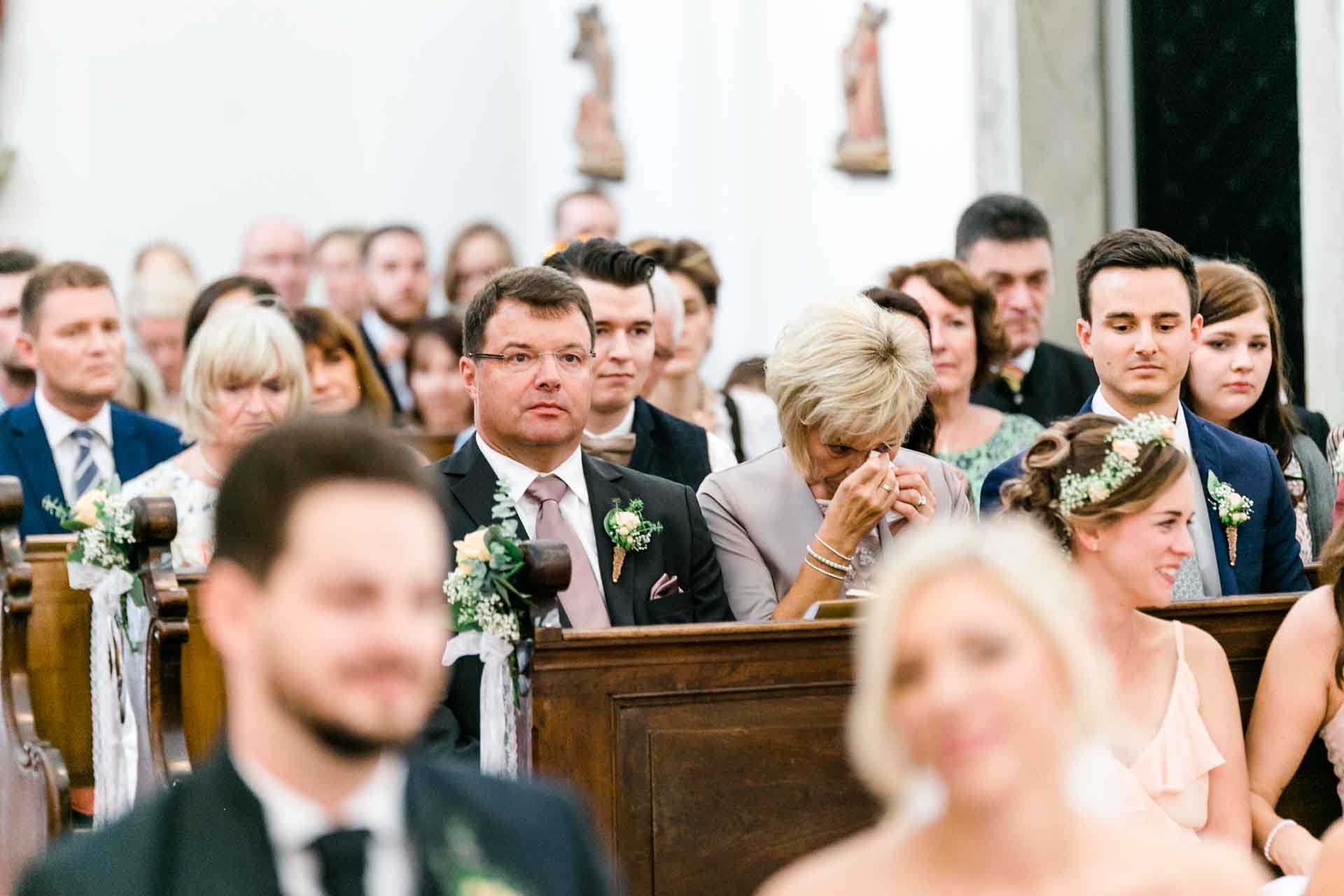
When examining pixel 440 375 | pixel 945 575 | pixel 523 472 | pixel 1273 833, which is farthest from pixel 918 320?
pixel 945 575

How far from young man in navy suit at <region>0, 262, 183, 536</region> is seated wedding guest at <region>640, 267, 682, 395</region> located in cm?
163

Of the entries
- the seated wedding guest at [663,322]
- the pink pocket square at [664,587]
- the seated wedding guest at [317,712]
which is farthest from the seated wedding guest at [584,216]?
the seated wedding guest at [317,712]

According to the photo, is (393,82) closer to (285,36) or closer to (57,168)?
(285,36)

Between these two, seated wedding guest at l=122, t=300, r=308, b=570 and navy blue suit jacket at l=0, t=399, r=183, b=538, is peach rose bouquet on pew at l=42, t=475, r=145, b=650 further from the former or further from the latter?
navy blue suit jacket at l=0, t=399, r=183, b=538

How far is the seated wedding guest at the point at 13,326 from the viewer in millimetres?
7332

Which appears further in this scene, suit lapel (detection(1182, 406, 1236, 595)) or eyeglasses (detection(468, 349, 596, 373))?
suit lapel (detection(1182, 406, 1236, 595))

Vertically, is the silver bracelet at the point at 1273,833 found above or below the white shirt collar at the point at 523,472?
below

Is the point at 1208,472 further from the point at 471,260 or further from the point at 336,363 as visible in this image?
the point at 471,260

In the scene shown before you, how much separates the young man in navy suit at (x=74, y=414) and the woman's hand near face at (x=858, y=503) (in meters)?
2.79

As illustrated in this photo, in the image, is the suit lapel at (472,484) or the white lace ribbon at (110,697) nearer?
the suit lapel at (472,484)

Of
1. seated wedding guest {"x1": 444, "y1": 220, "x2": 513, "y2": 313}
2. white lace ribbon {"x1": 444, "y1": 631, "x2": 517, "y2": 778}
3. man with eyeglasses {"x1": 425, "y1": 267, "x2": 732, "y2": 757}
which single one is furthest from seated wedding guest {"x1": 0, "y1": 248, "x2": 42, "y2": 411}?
white lace ribbon {"x1": 444, "y1": 631, "x2": 517, "y2": 778}

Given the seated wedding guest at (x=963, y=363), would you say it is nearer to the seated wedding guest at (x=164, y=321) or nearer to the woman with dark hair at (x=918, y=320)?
the woman with dark hair at (x=918, y=320)

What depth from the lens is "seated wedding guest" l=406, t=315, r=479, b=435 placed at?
783cm

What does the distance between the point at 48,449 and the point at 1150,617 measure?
12.3 ft
